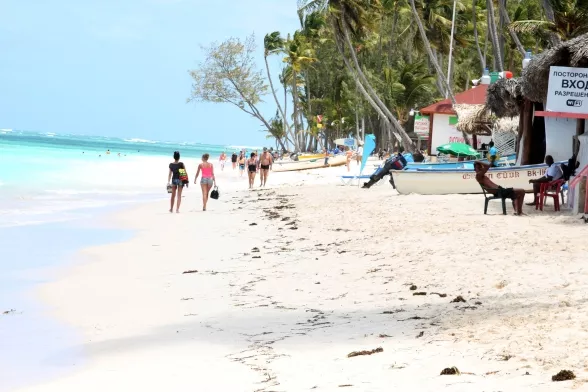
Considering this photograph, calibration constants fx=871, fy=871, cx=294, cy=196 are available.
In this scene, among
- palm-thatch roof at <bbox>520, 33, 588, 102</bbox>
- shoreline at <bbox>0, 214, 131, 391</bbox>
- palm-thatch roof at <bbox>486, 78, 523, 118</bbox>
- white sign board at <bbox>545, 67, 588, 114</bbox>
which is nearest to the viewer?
shoreline at <bbox>0, 214, 131, 391</bbox>

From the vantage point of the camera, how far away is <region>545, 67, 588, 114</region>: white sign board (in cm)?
1265

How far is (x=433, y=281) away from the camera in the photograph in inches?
323

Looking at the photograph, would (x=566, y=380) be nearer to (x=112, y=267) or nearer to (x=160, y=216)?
(x=112, y=267)

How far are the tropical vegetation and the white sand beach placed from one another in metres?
20.7

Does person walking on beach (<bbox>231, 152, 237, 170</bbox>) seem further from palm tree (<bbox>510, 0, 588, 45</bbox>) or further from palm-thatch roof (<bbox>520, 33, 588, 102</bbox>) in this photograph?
palm-thatch roof (<bbox>520, 33, 588, 102</bbox>)

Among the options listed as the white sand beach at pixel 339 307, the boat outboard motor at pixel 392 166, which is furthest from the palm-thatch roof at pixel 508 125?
the white sand beach at pixel 339 307

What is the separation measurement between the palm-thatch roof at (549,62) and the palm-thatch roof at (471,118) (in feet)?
29.5

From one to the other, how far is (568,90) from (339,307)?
6889 mm

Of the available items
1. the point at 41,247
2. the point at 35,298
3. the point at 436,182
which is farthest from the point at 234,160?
the point at 35,298

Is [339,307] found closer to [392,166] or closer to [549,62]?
[549,62]

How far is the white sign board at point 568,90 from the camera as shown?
12648mm

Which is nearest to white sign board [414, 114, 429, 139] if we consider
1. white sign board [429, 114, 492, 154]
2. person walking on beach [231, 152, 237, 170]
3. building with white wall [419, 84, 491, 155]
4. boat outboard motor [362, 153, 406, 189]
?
building with white wall [419, 84, 491, 155]

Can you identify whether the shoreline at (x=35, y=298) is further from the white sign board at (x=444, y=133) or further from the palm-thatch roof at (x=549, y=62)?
the white sign board at (x=444, y=133)

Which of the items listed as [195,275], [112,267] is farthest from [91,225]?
[195,275]
